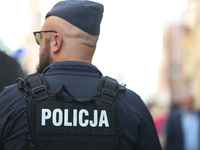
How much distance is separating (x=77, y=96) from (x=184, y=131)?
15.5 feet

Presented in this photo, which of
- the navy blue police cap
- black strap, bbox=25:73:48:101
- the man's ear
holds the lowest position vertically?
black strap, bbox=25:73:48:101

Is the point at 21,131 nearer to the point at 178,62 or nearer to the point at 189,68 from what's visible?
the point at 189,68

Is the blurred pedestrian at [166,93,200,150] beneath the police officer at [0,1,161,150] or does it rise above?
beneath

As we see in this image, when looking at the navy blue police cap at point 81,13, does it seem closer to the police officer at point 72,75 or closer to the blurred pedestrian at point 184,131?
the police officer at point 72,75

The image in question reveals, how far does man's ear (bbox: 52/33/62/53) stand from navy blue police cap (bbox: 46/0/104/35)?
0.48ft

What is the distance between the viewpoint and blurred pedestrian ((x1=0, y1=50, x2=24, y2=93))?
291cm

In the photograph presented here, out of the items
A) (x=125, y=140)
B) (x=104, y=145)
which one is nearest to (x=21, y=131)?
(x=104, y=145)

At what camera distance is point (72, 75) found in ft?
7.73

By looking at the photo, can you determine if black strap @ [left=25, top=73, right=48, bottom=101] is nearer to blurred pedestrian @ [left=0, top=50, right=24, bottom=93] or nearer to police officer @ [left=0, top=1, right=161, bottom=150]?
police officer @ [left=0, top=1, right=161, bottom=150]

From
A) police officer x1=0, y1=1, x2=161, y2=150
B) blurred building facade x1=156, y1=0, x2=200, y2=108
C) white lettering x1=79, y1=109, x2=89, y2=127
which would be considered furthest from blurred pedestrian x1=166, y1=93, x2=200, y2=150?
blurred building facade x1=156, y1=0, x2=200, y2=108

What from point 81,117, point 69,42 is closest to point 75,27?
point 69,42

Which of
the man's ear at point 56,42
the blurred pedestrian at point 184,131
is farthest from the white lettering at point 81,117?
the blurred pedestrian at point 184,131

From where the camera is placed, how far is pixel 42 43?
8.46 feet

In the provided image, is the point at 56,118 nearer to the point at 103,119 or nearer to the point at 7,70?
the point at 103,119
